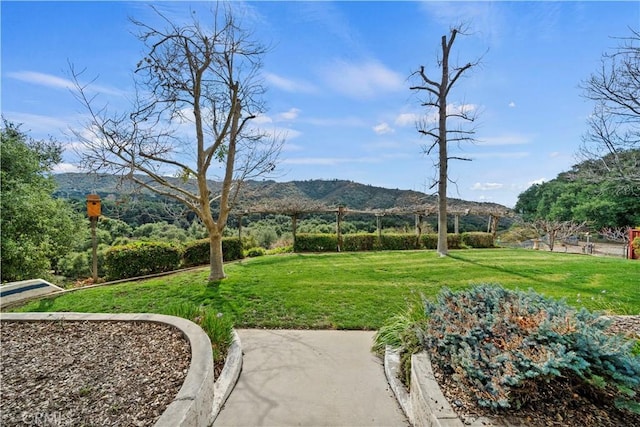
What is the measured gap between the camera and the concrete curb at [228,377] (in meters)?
2.46

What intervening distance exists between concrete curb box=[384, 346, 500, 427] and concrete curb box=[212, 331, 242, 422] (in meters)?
1.49

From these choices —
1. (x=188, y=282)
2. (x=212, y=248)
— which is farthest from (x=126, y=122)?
(x=188, y=282)

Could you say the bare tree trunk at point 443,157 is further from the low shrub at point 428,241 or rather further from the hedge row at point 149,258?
the hedge row at point 149,258

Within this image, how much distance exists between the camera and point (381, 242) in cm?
1364

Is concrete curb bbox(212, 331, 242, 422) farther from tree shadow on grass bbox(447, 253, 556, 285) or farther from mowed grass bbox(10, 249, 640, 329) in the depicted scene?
tree shadow on grass bbox(447, 253, 556, 285)

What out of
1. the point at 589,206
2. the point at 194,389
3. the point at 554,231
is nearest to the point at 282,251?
the point at 194,389

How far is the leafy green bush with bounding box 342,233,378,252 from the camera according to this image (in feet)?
43.3

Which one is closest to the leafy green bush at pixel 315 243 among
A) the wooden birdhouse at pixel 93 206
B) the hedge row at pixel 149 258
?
the hedge row at pixel 149 258

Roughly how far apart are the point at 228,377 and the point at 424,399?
5.73ft

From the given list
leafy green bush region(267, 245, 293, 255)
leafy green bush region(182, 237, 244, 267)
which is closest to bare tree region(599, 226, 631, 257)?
leafy green bush region(267, 245, 293, 255)

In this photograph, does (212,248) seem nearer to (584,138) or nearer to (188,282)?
(188,282)

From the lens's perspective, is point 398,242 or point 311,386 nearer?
point 311,386

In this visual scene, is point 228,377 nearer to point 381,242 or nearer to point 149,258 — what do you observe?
point 149,258

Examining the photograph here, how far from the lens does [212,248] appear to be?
686cm
